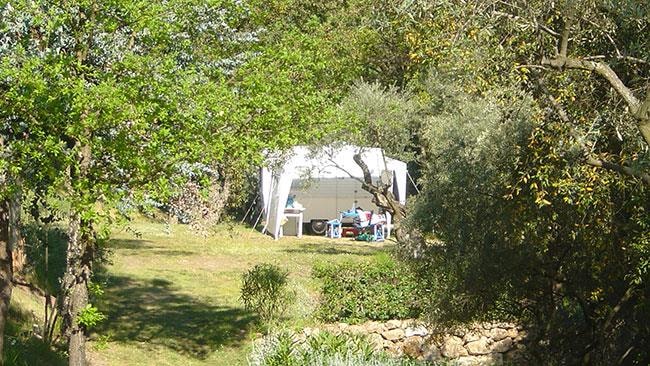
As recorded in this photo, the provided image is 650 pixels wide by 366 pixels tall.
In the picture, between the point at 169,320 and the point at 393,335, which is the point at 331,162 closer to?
the point at 169,320

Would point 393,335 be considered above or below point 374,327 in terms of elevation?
below

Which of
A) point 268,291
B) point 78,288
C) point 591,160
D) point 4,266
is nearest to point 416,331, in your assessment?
point 268,291

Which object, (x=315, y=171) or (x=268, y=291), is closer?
(x=268, y=291)

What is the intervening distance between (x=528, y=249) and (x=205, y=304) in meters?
10.8

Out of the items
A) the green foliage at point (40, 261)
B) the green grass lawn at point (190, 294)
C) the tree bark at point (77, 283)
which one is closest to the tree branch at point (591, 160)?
the tree bark at point (77, 283)

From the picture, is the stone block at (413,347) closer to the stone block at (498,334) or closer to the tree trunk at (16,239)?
the stone block at (498,334)

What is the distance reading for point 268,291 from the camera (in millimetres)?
17984

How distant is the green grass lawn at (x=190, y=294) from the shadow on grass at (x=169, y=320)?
0.06 ft

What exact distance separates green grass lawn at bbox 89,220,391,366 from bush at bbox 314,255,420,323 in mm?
471

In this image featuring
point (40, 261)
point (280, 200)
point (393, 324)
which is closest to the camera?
point (393, 324)

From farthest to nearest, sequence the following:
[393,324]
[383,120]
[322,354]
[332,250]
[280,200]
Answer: [280,200], [332,250], [383,120], [393,324], [322,354]

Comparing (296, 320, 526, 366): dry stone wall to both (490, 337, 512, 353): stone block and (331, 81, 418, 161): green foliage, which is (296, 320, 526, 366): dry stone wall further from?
(331, 81, 418, 161): green foliage

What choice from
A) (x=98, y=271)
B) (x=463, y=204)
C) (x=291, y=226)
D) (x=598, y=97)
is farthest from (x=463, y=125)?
(x=291, y=226)

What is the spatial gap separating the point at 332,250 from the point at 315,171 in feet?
8.87
